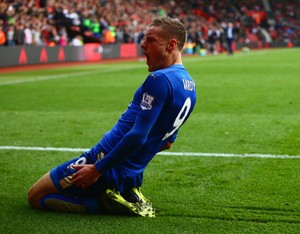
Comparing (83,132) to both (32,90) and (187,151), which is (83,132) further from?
(32,90)

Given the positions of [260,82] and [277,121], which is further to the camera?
[260,82]

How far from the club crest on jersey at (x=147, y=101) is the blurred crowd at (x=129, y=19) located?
24.2 metres

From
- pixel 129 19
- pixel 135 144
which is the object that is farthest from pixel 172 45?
pixel 129 19

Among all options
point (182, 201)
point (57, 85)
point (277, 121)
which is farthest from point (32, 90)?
point (182, 201)

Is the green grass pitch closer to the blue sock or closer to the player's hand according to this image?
the blue sock

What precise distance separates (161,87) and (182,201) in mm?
1374

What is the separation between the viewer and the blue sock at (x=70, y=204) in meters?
5.09

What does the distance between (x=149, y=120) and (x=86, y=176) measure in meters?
0.66

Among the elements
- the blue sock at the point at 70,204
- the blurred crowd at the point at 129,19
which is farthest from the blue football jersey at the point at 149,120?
the blurred crowd at the point at 129,19

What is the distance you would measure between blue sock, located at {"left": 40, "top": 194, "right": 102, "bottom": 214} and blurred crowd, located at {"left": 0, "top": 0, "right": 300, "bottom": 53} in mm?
23496

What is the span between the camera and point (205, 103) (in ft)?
43.7

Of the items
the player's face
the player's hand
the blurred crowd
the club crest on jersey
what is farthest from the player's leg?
the blurred crowd

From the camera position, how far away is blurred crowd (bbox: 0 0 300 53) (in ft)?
102

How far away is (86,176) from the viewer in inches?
186
